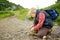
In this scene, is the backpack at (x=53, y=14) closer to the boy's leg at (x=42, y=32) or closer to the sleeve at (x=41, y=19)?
the sleeve at (x=41, y=19)

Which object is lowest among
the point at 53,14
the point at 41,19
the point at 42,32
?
the point at 42,32

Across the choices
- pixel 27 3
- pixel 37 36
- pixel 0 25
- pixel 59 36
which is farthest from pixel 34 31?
pixel 27 3

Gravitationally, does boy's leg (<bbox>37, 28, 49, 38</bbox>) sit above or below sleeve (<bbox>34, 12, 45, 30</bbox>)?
below

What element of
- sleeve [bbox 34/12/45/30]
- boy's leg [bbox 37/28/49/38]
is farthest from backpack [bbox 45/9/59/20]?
boy's leg [bbox 37/28/49/38]

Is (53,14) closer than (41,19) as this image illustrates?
No

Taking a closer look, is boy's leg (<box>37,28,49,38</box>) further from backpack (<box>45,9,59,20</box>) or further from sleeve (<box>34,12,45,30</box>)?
backpack (<box>45,9,59,20</box>)

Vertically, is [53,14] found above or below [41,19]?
above

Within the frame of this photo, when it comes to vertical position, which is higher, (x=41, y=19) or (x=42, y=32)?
(x=41, y=19)

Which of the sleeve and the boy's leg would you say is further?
the boy's leg

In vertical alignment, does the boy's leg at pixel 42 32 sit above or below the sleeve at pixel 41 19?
below

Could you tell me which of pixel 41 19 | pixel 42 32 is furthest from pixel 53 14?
pixel 42 32

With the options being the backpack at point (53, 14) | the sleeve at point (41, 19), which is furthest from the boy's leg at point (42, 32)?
the backpack at point (53, 14)

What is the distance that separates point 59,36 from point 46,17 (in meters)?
0.81

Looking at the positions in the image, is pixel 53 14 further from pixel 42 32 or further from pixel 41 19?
pixel 42 32
